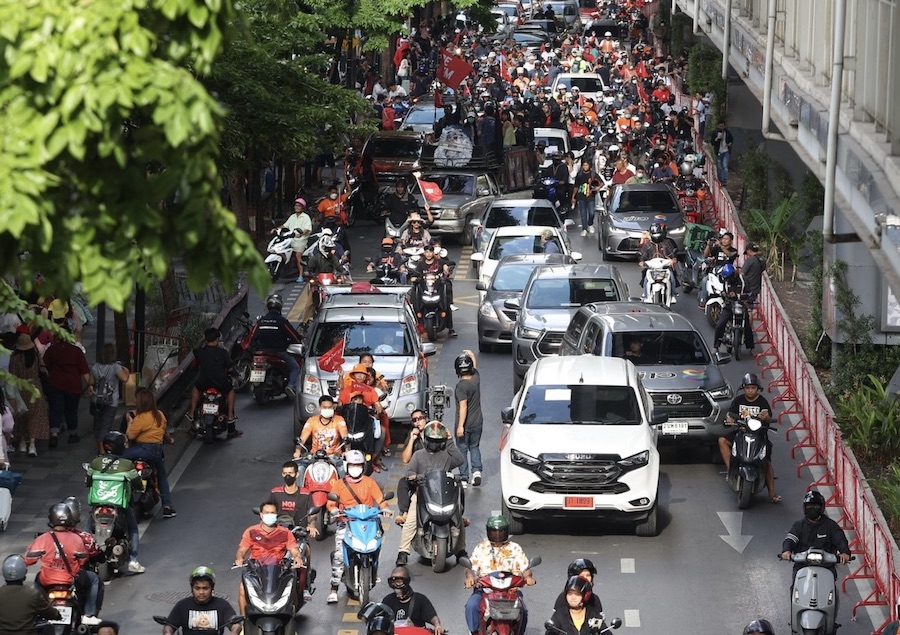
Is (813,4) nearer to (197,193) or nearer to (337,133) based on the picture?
(337,133)

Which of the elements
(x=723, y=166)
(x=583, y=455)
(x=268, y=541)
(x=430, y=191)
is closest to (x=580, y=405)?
(x=583, y=455)

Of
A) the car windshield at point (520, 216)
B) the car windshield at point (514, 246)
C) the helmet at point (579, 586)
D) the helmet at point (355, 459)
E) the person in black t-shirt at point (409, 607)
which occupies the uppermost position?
the helmet at point (355, 459)

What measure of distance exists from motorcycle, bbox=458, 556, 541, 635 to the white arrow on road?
14.7ft

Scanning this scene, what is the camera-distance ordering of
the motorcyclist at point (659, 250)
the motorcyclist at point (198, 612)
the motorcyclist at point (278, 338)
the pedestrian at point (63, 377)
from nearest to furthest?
1. the motorcyclist at point (198, 612)
2. the pedestrian at point (63, 377)
3. the motorcyclist at point (278, 338)
4. the motorcyclist at point (659, 250)

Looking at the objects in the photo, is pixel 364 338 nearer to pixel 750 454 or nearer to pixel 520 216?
pixel 750 454

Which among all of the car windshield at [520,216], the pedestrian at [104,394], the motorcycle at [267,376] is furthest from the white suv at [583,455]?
the car windshield at [520,216]

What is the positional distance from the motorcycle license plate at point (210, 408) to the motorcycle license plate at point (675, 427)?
19.5 ft

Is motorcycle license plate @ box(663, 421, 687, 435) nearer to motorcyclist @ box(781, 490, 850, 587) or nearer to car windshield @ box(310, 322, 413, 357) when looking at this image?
car windshield @ box(310, 322, 413, 357)

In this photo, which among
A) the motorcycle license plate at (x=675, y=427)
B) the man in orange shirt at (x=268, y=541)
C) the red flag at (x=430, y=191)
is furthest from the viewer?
the red flag at (x=430, y=191)

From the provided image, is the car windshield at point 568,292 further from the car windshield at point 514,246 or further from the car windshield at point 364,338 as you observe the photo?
the car windshield at point 514,246

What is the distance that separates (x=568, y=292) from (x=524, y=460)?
862cm

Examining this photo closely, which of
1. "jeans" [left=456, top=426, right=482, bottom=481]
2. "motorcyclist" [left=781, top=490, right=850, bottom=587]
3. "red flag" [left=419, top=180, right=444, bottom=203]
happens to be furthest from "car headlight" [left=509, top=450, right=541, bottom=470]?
"red flag" [left=419, top=180, right=444, bottom=203]

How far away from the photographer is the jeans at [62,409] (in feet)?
74.3

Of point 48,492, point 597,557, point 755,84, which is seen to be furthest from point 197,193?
point 755,84
